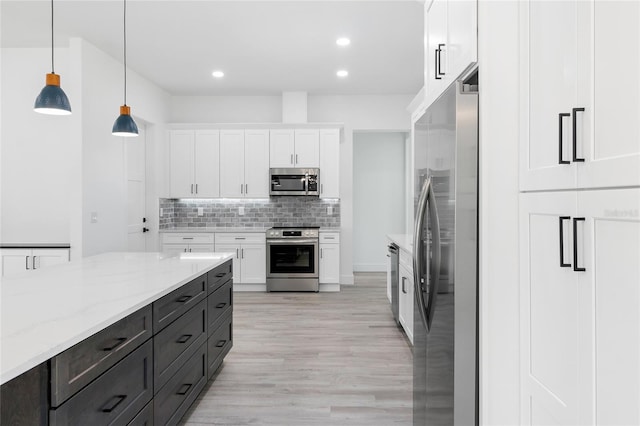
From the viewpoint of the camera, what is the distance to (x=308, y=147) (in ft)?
20.4

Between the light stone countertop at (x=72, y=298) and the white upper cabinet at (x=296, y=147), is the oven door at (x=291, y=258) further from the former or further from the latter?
the light stone countertop at (x=72, y=298)

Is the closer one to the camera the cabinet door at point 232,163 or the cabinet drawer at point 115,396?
the cabinet drawer at point 115,396

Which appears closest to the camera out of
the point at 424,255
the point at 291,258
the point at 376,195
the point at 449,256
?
the point at 449,256

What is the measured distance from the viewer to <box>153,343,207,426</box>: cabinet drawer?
1.99 metres

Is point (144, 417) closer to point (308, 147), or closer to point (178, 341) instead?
point (178, 341)

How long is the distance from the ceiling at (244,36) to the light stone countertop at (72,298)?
7.67 feet

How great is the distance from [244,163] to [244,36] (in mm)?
2327

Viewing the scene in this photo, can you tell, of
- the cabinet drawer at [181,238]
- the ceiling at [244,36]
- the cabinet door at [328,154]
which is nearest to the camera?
the ceiling at [244,36]

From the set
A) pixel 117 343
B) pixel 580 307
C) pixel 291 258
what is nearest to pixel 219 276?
pixel 117 343

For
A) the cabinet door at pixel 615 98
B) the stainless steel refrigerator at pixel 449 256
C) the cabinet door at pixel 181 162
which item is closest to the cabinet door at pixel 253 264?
the cabinet door at pixel 181 162

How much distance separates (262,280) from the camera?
6.07 m

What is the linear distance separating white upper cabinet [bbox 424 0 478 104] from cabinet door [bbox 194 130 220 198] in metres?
4.68

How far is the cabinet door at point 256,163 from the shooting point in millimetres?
6238

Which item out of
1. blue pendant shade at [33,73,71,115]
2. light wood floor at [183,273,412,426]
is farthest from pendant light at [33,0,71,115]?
light wood floor at [183,273,412,426]
